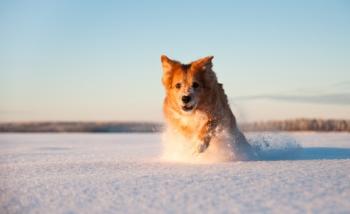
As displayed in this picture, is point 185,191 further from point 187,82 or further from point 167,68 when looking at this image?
point 167,68

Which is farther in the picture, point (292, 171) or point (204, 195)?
point (292, 171)

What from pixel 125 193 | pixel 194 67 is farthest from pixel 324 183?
pixel 194 67

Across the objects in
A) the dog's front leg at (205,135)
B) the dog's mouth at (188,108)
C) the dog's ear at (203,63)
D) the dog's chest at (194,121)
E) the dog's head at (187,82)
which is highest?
the dog's ear at (203,63)

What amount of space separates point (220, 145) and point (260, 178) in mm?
2844

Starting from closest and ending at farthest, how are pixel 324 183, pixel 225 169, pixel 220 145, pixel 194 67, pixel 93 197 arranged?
pixel 93 197
pixel 324 183
pixel 225 169
pixel 220 145
pixel 194 67

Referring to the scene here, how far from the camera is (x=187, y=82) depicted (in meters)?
8.25

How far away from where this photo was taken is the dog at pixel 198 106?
7.92 metres

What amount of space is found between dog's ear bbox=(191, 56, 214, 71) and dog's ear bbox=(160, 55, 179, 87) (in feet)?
1.37

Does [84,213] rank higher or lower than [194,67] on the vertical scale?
lower

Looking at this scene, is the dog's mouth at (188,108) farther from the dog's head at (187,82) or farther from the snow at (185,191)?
the snow at (185,191)

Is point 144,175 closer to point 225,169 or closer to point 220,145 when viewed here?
point 225,169

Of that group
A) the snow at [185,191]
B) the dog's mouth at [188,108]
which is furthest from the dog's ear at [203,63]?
the snow at [185,191]

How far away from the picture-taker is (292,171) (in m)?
5.70

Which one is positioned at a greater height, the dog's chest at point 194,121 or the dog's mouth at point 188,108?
the dog's mouth at point 188,108
